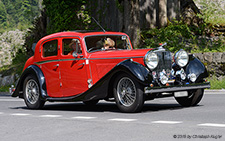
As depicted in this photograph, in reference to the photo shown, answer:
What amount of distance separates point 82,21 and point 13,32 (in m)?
15.4

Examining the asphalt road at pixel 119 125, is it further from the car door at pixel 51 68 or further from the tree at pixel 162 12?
the tree at pixel 162 12

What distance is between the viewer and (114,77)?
1041cm

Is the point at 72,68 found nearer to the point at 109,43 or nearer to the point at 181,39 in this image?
the point at 109,43

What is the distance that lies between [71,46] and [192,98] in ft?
10.8

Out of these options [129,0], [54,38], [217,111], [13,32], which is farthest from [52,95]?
[13,32]

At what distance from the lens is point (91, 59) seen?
11086 millimetres

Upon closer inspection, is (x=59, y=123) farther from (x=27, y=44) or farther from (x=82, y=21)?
(x=27, y=44)

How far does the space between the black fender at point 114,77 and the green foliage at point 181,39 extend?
390 inches

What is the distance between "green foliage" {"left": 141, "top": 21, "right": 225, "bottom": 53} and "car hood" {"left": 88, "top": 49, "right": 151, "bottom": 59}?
9.45 meters

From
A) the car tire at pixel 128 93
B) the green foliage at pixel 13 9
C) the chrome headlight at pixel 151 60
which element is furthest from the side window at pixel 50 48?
the green foliage at pixel 13 9

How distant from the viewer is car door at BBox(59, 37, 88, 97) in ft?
36.8

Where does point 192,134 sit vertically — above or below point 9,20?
below

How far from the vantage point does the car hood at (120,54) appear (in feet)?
33.7

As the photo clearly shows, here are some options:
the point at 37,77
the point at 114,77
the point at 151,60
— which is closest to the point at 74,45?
the point at 37,77
